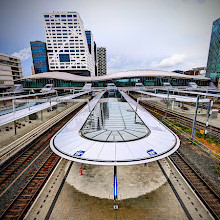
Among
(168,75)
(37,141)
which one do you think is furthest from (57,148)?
(168,75)

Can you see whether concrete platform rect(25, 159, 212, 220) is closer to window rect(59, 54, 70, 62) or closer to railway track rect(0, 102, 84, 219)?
railway track rect(0, 102, 84, 219)

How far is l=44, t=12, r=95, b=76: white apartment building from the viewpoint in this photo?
84000 millimetres

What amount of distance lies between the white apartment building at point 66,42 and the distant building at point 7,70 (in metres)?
26.1

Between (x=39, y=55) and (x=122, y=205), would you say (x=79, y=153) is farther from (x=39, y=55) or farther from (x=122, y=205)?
(x=39, y=55)

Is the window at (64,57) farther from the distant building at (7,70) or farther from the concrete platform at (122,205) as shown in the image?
the concrete platform at (122,205)

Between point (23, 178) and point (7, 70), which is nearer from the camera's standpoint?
point (23, 178)

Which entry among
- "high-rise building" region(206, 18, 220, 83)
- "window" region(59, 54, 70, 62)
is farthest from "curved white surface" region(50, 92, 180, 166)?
"window" region(59, 54, 70, 62)

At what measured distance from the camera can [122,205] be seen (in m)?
7.67

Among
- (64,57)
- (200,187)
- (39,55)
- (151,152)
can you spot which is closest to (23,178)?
(151,152)

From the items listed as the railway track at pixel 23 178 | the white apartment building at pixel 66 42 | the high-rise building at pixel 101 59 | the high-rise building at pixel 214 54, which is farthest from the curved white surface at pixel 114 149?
the high-rise building at pixel 101 59

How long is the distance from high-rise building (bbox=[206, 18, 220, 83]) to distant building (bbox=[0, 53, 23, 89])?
107m

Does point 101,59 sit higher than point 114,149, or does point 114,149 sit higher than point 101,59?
point 101,59

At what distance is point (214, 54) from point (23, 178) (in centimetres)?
8940

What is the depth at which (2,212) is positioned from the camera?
284 inches
